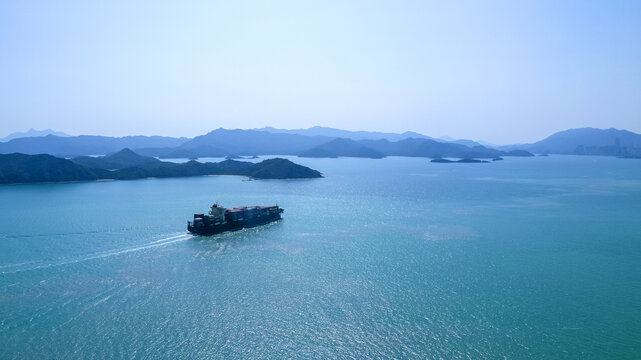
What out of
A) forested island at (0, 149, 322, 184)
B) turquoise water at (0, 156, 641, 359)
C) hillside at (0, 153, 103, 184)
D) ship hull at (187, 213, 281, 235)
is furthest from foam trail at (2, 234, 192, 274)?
hillside at (0, 153, 103, 184)

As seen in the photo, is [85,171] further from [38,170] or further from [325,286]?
[325,286]

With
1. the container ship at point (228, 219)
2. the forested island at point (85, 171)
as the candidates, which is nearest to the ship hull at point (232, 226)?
the container ship at point (228, 219)

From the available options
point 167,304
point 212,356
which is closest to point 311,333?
point 212,356

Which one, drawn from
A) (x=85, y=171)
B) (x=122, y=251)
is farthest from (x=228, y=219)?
(x=85, y=171)

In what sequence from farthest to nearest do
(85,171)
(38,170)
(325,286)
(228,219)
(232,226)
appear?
(85,171)
(38,170)
(232,226)
(228,219)
(325,286)

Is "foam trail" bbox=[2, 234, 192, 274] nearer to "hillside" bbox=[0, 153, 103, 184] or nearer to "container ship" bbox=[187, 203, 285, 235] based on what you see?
"container ship" bbox=[187, 203, 285, 235]

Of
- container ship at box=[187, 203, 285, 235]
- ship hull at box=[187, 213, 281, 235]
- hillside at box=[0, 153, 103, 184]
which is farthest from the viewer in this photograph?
hillside at box=[0, 153, 103, 184]
